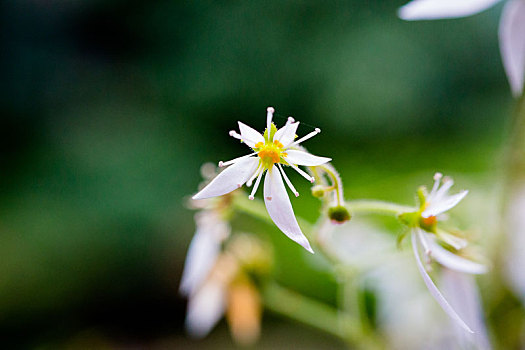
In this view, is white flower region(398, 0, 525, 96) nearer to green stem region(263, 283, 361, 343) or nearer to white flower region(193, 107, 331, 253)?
white flower region(193, 107, 331, 253)

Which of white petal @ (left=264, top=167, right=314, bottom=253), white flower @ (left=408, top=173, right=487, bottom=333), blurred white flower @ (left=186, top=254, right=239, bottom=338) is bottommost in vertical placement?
blurred white flower @ (left=186, top=254, right=239, bottom=338)

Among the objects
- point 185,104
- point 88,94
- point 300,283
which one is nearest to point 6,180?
point 88,94

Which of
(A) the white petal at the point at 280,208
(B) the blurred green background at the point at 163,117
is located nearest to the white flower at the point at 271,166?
(A) the white petal at the point at 280,208

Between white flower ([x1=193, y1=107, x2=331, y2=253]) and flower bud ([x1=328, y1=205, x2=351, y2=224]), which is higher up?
white flower ([x1=193, y1=107, x2=331, y2=253])

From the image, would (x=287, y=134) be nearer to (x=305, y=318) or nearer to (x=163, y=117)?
(x=305, y=318)

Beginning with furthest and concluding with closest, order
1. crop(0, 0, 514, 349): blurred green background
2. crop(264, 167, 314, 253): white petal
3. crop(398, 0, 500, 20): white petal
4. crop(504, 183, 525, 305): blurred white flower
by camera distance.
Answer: crop(0, 0, 514, 349): blurred green background < crop(504, 183, 525, 305): blurred white flower < crop(398, 0, 500, 20): white petal < crop(264, 167, 314, 253): white petal

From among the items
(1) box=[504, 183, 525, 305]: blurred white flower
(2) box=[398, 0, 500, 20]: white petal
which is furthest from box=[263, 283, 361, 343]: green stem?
(2) box=[398, 0, 500, 20]: white petal
